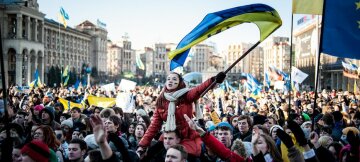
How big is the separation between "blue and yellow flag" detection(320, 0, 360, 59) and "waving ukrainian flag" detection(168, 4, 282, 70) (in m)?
0.71

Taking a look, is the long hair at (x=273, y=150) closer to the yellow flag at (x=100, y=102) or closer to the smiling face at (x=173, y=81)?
the smiling face at (x=173, y=81)

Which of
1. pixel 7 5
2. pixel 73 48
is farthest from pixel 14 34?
pixel 73 48

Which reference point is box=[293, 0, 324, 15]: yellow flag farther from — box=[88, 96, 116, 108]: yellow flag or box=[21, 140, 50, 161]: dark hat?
box=[88, 96, 116, 108]: yellow flag

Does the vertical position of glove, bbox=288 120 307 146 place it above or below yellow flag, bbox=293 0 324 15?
below

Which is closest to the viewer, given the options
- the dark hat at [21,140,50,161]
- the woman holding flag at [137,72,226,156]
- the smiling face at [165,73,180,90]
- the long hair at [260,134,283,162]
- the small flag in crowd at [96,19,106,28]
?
the dark hat at [21,140,50,161]

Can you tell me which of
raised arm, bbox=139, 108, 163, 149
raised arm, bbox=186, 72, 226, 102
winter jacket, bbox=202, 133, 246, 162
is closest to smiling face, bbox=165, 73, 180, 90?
raised arm, bbox=186, 72, 226, 102

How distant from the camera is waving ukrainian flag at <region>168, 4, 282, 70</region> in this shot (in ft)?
22.9

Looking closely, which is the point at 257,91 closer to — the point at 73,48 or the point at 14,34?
the point at 14,34

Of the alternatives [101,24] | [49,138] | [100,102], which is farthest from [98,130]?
[101,24]

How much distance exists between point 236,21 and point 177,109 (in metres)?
1.66

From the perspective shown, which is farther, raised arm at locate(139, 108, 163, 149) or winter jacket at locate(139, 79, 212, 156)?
raised arm at locate(139, 108, 163, 149)

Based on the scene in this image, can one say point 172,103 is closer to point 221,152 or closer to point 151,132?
point 151,132

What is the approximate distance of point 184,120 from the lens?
638 cm

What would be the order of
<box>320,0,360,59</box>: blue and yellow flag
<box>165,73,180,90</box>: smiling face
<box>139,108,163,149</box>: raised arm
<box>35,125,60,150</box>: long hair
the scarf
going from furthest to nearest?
<box>320,0,360,59</box>: blue and yellow flag < <box>165,73,180,90</box>: smiling face < <box>139,108,163,149</box>: raised arm < the scarf < <box>35,125,60,150</box>: long hair
